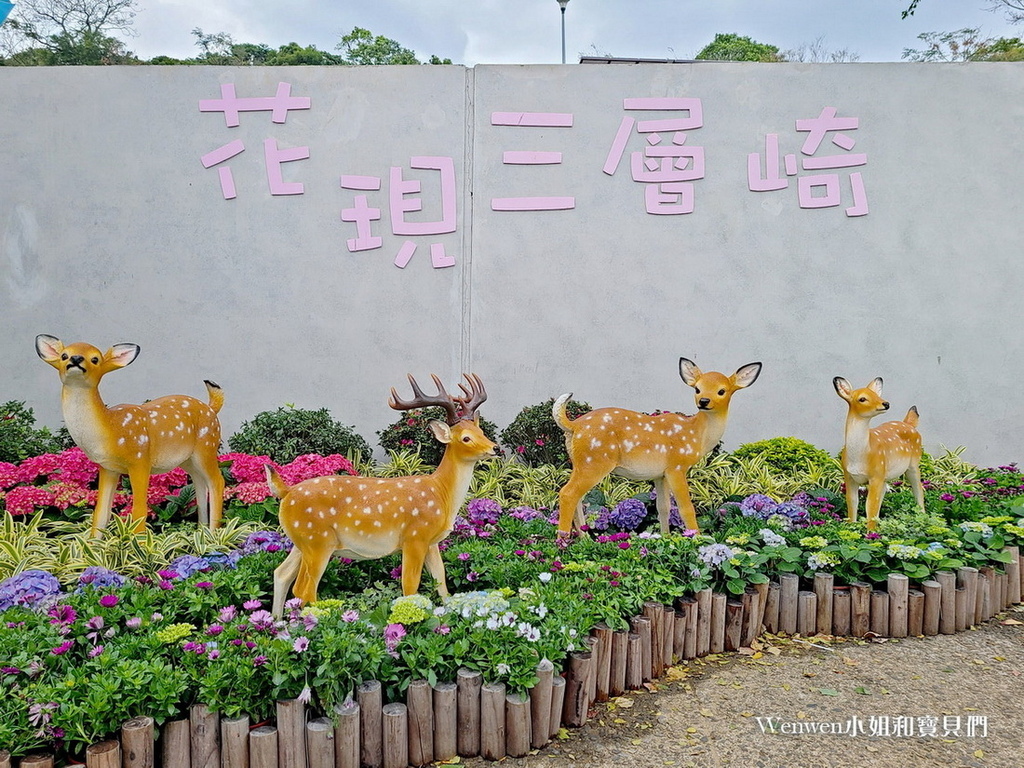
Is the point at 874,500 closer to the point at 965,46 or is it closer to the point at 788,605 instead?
the point at 788,605

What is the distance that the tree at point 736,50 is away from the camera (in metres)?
19.7

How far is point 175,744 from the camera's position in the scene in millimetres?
2535

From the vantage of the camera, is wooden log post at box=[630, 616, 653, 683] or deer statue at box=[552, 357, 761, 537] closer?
wooden log post at box=[630, 616, 653, 683]

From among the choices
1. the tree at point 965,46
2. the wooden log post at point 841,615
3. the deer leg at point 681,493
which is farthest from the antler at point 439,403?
the tree at point 965,46

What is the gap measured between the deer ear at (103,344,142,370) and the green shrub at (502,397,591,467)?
3.18 metres

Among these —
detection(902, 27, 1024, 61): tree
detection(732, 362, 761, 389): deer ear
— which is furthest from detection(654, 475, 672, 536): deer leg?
detection(902, 27, 1024, 61): tree

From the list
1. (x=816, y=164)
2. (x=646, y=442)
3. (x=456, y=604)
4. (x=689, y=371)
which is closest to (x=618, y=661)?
(x=456, y=604)

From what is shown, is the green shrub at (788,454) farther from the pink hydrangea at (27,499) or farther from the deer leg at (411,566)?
the pink hydrangea at (27,499)

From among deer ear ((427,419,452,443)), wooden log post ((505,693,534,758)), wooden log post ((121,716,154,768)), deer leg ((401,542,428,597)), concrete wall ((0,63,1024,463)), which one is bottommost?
wooden log post ((505,693,534,758))

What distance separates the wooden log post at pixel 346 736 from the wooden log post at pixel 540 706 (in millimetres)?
662

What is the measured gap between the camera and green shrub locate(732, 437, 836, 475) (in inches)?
251

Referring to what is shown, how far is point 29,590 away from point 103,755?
4.12 ft

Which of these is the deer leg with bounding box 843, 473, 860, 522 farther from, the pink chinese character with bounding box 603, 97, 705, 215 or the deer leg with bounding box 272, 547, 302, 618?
the deer leg with bounding box 272, 547, 302, 618

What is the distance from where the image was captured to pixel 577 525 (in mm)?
4664
